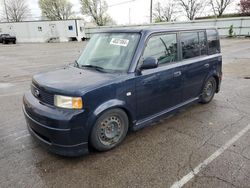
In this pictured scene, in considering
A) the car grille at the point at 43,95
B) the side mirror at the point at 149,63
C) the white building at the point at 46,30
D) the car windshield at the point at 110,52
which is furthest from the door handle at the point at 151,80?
the white building at the point at 46,30

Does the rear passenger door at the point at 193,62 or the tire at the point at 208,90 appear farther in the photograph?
the tire at the point at 208,90

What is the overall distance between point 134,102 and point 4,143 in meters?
2.26

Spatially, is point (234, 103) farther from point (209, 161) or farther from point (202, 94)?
point (209, 161)

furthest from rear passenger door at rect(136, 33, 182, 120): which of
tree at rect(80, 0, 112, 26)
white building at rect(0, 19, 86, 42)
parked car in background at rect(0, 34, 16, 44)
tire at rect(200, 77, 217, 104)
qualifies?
tree at rect(80, 0, 112, 26)

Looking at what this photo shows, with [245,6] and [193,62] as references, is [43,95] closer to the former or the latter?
[193,62]

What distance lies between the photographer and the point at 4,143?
338cm

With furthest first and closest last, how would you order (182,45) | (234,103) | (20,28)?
1. (20,28)
2. (234,103)
3. (182,45)

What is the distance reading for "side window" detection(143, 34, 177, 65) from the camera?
11.1 feet

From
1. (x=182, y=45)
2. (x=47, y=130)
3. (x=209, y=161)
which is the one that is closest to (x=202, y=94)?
(x=182, y=45)

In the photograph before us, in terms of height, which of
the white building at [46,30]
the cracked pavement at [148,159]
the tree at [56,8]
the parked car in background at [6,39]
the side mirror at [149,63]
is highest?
the tree at [56,8]

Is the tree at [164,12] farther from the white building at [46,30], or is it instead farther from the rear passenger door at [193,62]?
the rear passenger door at [193,62]

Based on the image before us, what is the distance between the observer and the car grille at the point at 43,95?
277 centimetres

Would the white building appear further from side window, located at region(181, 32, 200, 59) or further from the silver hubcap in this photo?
the silver hubcap

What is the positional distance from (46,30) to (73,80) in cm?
4071
